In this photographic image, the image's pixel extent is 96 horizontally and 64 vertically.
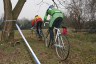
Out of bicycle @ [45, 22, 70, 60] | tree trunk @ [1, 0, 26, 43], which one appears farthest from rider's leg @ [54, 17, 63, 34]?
tree trunk @ [1, 0, 26, 43]

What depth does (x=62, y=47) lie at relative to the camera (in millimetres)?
11594

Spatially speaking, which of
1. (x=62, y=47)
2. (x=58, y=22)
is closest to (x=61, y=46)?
Answer: (x=62, y=47)

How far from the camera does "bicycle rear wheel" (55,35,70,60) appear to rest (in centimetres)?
1133

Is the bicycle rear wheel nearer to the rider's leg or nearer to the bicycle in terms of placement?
the bicycle

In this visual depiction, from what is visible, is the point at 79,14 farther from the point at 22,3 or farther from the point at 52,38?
the point at 52,38

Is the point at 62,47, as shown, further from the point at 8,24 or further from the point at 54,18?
the point at 8,24

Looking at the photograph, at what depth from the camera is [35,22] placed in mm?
18188

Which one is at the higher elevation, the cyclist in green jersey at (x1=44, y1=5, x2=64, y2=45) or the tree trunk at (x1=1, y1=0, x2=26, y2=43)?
the cyclist in green jersey at (x1=44, y1=5, x2=64, y2=45)

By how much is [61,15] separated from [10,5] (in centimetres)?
449

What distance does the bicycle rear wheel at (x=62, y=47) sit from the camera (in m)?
11.3

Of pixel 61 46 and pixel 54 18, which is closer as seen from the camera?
pixel 61 46

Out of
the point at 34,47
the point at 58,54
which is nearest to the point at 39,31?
the point at 34,47

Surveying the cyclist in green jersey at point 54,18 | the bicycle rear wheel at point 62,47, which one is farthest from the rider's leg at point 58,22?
the bicycle rear wheel at point 62,47

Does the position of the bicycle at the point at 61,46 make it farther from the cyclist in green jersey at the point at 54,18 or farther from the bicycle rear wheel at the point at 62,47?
the cyclist in green jersey at the point at 54,18
